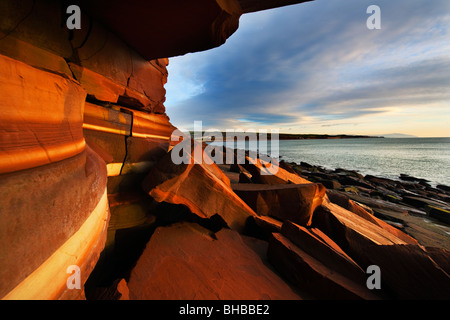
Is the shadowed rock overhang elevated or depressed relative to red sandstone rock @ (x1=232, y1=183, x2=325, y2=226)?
elevated

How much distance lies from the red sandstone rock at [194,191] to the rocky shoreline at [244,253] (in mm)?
16

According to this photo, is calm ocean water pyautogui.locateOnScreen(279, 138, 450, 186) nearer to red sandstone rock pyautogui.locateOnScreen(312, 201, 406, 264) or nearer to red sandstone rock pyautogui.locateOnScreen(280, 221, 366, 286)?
red sandstone rock pyautogui.locateOnScreen(312, 201, 406, 264)

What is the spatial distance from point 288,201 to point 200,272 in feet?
7.11

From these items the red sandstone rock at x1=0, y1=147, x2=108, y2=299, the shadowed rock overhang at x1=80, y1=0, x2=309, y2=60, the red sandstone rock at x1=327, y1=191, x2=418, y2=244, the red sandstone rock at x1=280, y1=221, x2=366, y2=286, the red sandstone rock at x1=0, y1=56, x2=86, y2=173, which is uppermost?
the shadowed rock overhang at x1=80, y1=0, x2=309, y2=60

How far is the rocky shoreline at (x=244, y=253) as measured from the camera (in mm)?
1954

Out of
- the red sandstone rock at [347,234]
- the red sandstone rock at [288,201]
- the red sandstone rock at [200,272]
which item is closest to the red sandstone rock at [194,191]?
the red sandstone rock at [200,272]

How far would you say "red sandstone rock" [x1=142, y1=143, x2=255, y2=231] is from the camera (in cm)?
266

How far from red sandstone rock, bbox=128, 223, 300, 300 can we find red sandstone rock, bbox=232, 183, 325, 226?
106cm

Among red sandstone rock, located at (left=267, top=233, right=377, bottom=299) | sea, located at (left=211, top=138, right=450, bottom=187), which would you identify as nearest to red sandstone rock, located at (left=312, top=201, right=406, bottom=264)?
red sandstone rock, located at (left=267, top=233, right=377, bottom=299)

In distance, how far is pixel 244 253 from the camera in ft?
8.37
